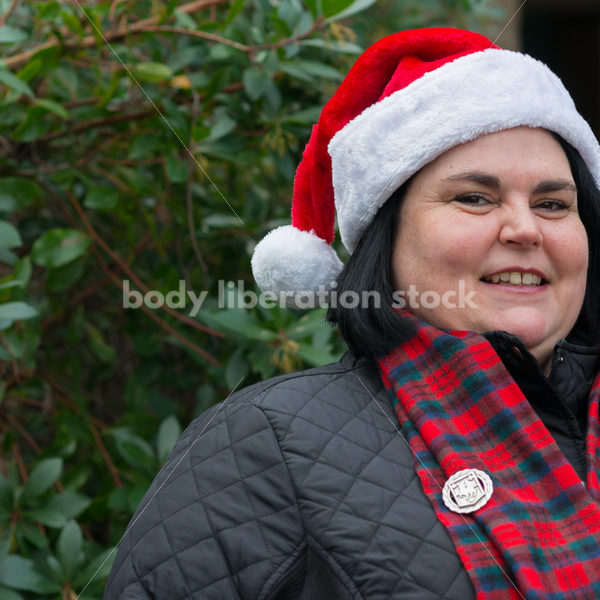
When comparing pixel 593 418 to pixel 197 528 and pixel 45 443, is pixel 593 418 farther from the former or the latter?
pixel 45 443

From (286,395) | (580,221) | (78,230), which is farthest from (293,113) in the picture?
(286,395)

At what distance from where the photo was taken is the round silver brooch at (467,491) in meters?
0.96

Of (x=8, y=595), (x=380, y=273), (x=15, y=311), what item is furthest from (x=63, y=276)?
(x=380, y=273)

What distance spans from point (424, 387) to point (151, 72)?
0.95 meters

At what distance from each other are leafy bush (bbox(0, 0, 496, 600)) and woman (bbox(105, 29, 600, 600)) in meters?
0.45

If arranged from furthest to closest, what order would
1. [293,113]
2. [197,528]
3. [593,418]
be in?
[293,113] → [593,418] → [197,528]

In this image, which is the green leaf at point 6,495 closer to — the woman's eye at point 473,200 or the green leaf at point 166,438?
the green leaf at point 166,438

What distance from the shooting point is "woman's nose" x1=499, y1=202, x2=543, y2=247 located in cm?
109

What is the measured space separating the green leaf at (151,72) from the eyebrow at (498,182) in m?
0.80

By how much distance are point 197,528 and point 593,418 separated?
522 mm

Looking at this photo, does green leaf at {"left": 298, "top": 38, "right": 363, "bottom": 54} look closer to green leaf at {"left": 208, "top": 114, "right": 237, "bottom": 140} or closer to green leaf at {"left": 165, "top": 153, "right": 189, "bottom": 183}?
green leaf at {"left": 208, "top": 114, "right": 237, "bottom": 140}

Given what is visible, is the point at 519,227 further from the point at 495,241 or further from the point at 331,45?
the point at 331,45

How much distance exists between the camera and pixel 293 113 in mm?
1864

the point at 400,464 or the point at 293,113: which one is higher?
the point at 293,113
